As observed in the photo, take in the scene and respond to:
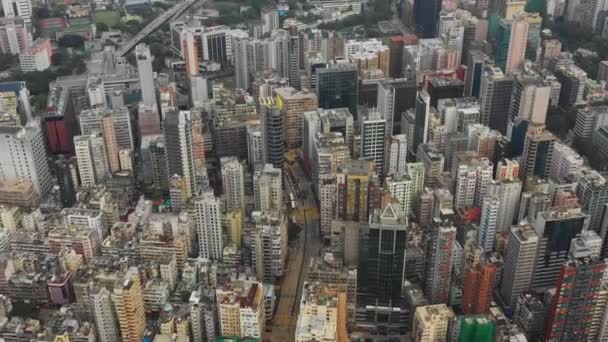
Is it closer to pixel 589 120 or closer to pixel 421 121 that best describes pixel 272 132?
pixel 421 121

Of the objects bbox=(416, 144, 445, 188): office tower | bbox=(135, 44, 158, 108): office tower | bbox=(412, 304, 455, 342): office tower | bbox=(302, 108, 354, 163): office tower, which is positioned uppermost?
bbox=(135, 44, 158, 108): office tower

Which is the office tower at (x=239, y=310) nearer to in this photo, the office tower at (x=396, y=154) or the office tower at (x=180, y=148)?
the office tower at (x=180, y=148)

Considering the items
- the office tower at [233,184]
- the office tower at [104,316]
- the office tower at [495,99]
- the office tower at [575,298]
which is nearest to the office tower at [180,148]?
the office tower at [233,184]

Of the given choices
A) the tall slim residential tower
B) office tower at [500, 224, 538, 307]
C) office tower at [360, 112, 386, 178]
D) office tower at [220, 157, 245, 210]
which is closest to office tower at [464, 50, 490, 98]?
the tall slim residential tower

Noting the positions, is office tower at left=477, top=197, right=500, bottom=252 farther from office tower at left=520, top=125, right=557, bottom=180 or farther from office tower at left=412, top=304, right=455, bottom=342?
office tower at left=412, top=304, right=455, bottom=342

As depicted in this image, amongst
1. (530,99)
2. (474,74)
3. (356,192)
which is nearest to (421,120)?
(530,99)

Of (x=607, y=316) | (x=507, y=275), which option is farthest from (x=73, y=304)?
(x=607, y=316)
